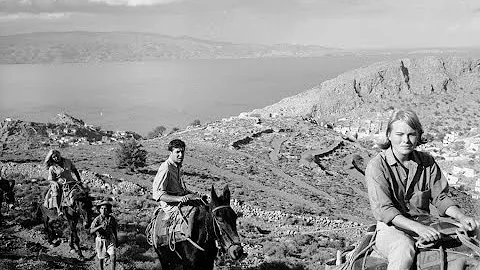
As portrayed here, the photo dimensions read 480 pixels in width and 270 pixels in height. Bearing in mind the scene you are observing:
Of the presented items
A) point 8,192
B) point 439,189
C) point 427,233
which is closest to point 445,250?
point 427,233

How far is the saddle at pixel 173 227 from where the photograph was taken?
24.7 feet

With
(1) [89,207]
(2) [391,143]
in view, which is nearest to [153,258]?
(1) [89,207]

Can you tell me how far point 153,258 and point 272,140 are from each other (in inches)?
1272

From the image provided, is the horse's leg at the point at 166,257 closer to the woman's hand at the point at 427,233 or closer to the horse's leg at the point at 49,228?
the woman's hand at the point at 427,233

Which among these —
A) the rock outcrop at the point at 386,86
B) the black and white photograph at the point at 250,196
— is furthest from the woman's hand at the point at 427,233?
the rock outcrop at the point at 386,86

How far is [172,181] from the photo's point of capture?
25.3ft

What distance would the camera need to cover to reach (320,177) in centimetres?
3397

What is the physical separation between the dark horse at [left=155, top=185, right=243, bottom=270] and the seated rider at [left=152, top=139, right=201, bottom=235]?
0.45 m

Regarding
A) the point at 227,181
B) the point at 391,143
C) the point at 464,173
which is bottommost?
the point at 464,173

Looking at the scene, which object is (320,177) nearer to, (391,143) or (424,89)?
(391,143)

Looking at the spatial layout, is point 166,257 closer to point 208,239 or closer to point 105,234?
point 208,239

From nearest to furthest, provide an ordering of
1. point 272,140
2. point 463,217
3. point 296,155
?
point 463,217, point 296,155, point 272,140

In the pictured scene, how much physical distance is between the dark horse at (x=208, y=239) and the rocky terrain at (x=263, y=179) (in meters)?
1.29

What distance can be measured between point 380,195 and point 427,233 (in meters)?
0.47
